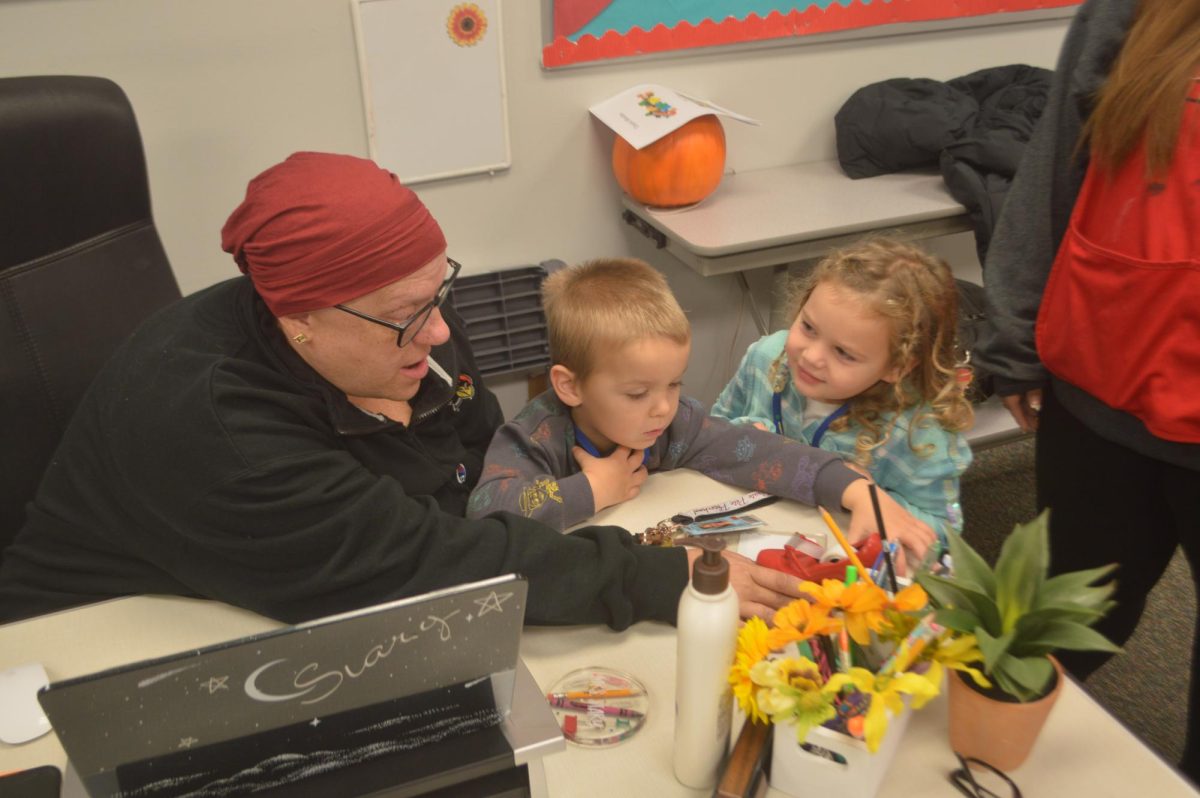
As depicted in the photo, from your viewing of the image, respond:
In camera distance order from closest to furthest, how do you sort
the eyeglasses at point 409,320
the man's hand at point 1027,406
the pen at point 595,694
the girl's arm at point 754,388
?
1. the pen at point 595,694
2. the eyeglasses at point 409,320
3. the man's hand at point 1027,406
4. the girl's arm at point 754,388

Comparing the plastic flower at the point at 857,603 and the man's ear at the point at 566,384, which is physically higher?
the plastic flower at the point at 857,603

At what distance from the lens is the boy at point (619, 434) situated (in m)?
1.24

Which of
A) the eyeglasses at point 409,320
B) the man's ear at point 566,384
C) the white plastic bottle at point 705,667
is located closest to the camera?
the white plastic bottle at point 705,667

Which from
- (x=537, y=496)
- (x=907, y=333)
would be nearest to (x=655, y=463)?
(x=537, y=496)

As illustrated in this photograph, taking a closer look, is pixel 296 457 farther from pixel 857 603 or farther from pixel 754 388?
pixel 754 388

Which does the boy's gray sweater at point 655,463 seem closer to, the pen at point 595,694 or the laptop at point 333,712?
the pen at point 595,694

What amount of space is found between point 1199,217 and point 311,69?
175 centimetres

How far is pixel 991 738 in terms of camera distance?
0.83 metres

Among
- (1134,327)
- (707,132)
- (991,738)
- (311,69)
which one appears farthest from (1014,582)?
(311,69)

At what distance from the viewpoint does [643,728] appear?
909 mm

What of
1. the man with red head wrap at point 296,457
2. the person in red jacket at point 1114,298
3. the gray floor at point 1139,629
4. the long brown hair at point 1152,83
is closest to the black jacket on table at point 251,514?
the man with red head wrap at point 296,457

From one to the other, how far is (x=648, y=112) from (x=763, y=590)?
59.5 inches

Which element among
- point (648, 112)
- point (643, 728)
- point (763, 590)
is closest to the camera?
point (643, 728)

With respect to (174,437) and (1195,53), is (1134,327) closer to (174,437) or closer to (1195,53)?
(1195,53)
